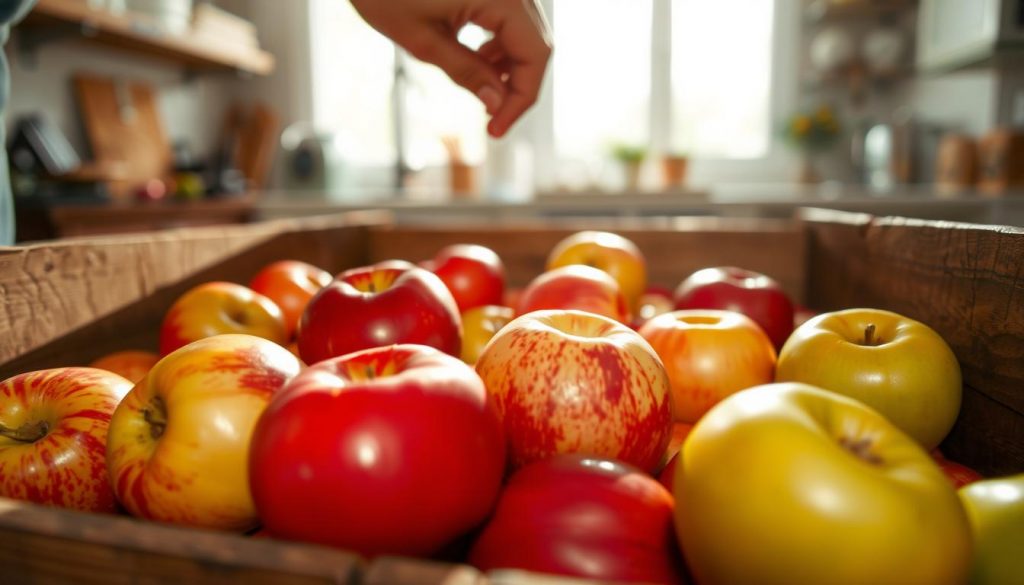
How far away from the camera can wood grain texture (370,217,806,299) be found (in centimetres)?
113

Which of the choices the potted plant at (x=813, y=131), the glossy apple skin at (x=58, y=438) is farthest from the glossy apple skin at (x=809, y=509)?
the potted plant at (x=813, y=131)

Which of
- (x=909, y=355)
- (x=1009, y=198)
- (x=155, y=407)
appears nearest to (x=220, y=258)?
(x=155, y=407)

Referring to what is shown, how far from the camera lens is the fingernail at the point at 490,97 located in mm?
798

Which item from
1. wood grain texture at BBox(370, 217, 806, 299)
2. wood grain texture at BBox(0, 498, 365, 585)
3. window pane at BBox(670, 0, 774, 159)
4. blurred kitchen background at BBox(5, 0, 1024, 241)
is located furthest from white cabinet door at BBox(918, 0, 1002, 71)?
wood grain texture at BBox(0, 498, 365, 585)

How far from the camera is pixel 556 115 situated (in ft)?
12.6

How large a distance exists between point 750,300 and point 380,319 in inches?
17.7

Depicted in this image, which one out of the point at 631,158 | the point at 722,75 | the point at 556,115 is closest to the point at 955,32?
the point at 722,75

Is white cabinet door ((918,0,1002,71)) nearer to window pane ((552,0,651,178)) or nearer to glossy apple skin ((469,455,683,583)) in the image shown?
window pane ((552,0,651,178))

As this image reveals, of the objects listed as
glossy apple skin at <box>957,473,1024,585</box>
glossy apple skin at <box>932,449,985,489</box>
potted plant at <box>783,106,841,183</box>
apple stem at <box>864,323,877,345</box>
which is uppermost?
potted plant at <box>783,106,841,183</box>

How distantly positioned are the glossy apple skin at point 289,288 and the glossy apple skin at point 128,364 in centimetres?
16

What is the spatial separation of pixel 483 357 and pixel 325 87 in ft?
12.2

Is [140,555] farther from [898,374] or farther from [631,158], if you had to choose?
[631,158]

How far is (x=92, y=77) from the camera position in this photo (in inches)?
113

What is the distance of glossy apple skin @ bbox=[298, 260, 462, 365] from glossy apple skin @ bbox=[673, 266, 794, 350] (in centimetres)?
35
